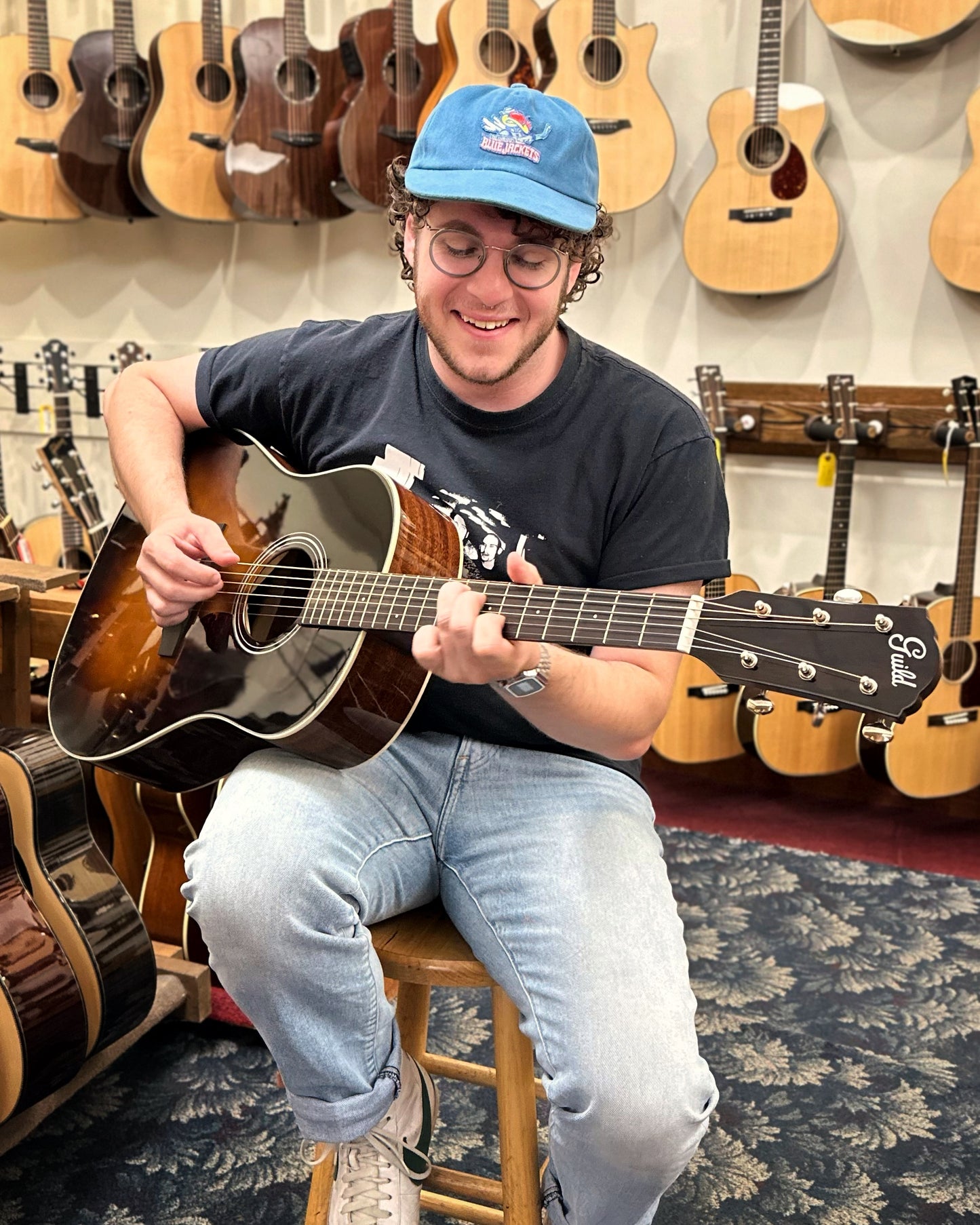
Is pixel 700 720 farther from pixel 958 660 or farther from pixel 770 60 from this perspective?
pixel 770 60

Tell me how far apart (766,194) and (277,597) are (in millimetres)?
2007

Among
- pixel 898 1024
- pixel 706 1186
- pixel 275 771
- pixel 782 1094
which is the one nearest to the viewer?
pixel 275 771

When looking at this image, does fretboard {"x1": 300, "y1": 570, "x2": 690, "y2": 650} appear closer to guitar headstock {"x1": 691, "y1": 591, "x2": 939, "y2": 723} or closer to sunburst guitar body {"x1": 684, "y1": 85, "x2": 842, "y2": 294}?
guitar headstock {"x1": 691, "y1": 591, "x2": 939, "y2": 723}

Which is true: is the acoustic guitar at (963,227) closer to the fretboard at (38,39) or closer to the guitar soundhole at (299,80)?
the guitar soundhole at (299,80)

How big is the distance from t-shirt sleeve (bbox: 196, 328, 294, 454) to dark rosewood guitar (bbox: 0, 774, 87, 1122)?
621mm

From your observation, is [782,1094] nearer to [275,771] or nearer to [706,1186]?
[706,1186]

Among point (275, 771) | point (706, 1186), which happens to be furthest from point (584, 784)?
point (706, 1186)

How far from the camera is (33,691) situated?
7.88 ft

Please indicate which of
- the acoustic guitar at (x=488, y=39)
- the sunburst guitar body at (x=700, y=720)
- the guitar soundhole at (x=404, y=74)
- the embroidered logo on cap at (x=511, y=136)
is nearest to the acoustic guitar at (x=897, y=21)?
the acoustic guitar at (x=488, y=39)

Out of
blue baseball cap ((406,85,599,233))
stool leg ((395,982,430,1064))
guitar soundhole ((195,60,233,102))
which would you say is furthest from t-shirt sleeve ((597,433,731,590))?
guitar soundhole ((195,60,233,102))

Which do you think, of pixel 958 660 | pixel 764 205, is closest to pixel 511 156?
pixel 764 205

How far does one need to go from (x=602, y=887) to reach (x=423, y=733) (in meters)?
0.34

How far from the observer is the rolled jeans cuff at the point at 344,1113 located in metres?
1.27

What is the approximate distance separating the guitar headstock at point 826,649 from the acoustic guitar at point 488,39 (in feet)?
7.69
